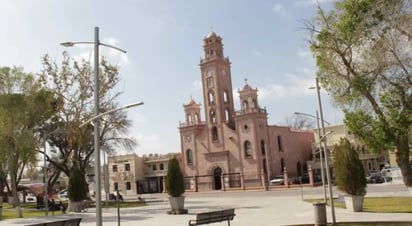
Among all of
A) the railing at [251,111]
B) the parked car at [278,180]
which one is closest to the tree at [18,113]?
the parked car at [278,180]

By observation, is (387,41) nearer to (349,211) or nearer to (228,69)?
(349,211)

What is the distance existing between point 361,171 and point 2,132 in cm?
2120

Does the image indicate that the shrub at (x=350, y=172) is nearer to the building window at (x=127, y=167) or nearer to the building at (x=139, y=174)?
the building at (x=139, y=174)

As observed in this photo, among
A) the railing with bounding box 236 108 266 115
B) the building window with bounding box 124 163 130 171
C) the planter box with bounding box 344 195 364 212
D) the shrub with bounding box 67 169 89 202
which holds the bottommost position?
the planter box with bounding box 344 195 364 212

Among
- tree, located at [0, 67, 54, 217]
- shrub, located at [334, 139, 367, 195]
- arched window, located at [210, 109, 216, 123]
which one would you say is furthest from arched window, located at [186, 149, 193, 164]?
shrub, located at [334, 139, 367, 195]

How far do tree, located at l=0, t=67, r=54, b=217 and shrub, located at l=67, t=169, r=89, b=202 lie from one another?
3350 millimetres

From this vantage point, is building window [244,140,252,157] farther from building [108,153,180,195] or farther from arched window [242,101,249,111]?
building [108,153,180,195]

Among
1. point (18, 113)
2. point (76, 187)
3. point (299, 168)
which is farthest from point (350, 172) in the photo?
point (299, 168)

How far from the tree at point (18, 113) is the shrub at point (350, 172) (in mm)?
19486

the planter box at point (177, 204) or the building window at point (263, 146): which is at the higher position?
the building window at point (263, 146)

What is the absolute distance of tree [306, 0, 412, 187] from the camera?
55.7 ft

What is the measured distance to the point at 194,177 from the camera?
66.4 meters

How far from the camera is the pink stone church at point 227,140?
61750 millimetres

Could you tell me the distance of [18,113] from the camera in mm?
28188
